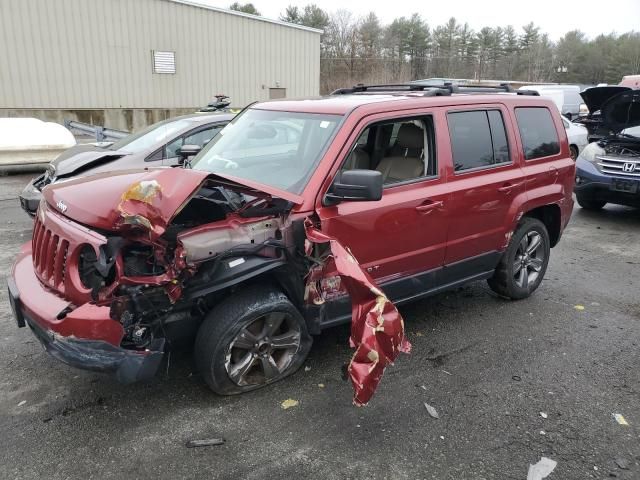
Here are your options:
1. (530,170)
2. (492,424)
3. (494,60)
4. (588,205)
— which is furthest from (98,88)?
(494,60)

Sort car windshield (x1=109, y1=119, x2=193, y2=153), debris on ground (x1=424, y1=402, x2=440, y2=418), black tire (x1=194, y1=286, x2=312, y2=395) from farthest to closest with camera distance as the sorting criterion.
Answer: car windshield (x1=109, y1=119, x2=193, y2=153) → debris on ground (x1=424, y1=402, x2=440, y2=418) → black tire (x1=194, y1=286, x2=312, y2=395)

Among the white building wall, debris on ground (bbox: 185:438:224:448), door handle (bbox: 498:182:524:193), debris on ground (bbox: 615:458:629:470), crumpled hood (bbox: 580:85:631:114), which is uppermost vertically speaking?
the white building wall

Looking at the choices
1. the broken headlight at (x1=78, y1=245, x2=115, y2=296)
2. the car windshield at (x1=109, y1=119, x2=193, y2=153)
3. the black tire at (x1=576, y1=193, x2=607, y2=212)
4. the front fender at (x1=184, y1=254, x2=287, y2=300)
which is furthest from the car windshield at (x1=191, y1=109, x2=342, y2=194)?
the black tire at (x1=576, y1=193, x2=607, y2=212)

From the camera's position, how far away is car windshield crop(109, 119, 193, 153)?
693 centimetres

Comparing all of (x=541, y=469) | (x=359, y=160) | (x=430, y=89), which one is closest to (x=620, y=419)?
(x=541, y=469)

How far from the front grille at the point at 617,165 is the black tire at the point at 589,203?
699mm

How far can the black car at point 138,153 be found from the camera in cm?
651

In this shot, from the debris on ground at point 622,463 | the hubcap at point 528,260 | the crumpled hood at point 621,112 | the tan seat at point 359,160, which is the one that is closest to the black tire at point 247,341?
the tan seat at point 359,160

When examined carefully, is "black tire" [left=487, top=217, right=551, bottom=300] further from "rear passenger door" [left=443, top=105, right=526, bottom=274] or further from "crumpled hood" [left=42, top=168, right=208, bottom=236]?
"crumpled hood" [left=42, top=168, right=208, bottom=236]

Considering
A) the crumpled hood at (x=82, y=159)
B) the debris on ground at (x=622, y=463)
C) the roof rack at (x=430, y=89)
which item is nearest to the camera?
the debris on ground at (x=622, y=463)

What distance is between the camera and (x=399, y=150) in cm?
423

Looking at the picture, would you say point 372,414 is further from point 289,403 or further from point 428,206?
point 428,206

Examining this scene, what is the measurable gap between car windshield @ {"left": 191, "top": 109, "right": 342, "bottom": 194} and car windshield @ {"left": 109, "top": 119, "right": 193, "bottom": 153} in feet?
9.59

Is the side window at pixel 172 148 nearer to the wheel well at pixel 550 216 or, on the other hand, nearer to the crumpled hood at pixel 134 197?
the crumpled hood at pixel 134 197
